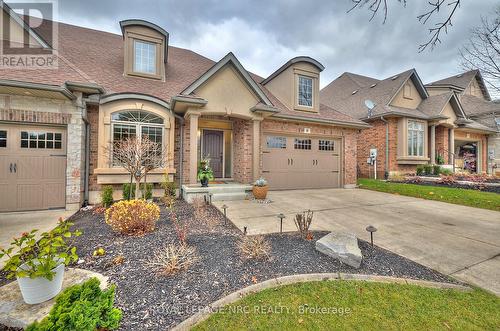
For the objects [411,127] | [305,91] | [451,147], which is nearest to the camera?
[305,91]

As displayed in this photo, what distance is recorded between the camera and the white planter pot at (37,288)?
7.24 ft

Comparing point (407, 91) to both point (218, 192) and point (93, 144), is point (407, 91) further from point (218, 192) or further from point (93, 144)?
point (93, 144)

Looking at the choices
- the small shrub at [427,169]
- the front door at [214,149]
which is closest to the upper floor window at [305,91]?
the front door at [214,149]

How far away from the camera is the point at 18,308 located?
220cm

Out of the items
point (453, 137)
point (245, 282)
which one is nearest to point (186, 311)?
point (245, 282)

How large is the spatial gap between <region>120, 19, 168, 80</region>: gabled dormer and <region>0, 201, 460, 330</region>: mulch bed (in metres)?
6.71

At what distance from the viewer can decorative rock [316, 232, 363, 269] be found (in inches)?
125

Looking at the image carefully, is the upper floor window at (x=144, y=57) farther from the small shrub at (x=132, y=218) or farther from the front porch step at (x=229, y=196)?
the small shrub at (x=132, y=218)

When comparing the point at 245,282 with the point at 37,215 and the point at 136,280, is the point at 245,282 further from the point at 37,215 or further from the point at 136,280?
the point at 37,215

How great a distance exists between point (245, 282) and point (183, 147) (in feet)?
20.8

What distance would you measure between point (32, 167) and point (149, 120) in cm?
347

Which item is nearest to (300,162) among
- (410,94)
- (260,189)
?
(260,189)

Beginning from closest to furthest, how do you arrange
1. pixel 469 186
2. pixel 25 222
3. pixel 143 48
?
pixel 25 222 → pixel 143 48 → pixel 469 186

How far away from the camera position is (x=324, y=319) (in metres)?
2.22
